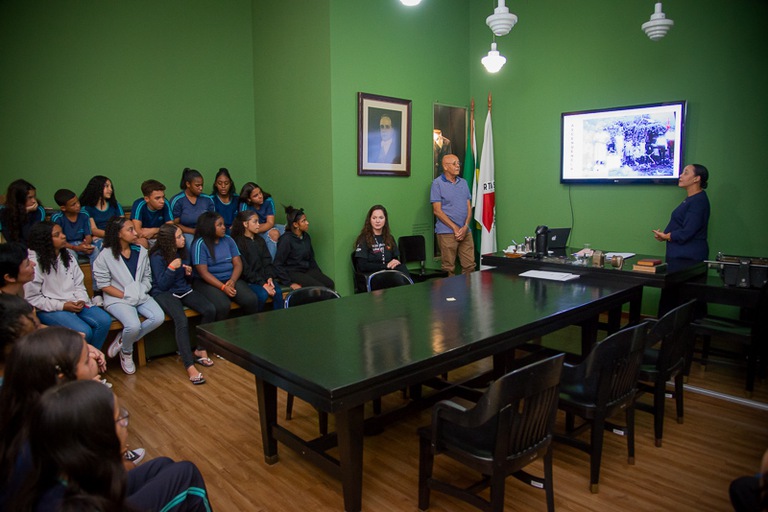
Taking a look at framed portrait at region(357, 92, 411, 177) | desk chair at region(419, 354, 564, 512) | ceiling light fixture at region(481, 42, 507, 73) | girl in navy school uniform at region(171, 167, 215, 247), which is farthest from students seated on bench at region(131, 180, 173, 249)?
desk chair at region(419, 354, 564, 512)

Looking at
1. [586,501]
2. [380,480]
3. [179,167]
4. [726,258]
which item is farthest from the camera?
[179,167]

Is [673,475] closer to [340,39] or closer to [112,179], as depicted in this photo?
[340,39]

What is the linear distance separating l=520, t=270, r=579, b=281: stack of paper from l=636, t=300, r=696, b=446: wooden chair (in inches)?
34.2

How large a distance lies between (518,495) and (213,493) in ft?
4.85

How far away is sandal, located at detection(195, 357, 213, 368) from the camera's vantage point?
433cm

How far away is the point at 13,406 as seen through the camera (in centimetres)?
157

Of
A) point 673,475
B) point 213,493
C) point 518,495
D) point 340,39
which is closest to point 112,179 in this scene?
point 340,39

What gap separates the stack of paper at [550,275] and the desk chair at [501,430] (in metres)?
1.80

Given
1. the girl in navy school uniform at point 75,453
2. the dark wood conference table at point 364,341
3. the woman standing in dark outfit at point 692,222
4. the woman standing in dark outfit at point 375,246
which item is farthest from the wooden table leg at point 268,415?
the woman standing in dark outfit at point 692,222

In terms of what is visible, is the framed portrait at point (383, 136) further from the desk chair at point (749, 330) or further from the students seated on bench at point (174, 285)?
the desk chair at point (749, 330)

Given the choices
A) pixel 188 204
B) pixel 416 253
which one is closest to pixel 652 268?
pixel 416 253

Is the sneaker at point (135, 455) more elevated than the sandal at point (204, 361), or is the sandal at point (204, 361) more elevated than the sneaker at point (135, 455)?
the sandal at point (204, 361)

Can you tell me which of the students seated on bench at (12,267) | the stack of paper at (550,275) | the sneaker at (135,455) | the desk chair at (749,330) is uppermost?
the students seated on bench at (12,267)

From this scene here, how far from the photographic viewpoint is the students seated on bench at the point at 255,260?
4879mm
